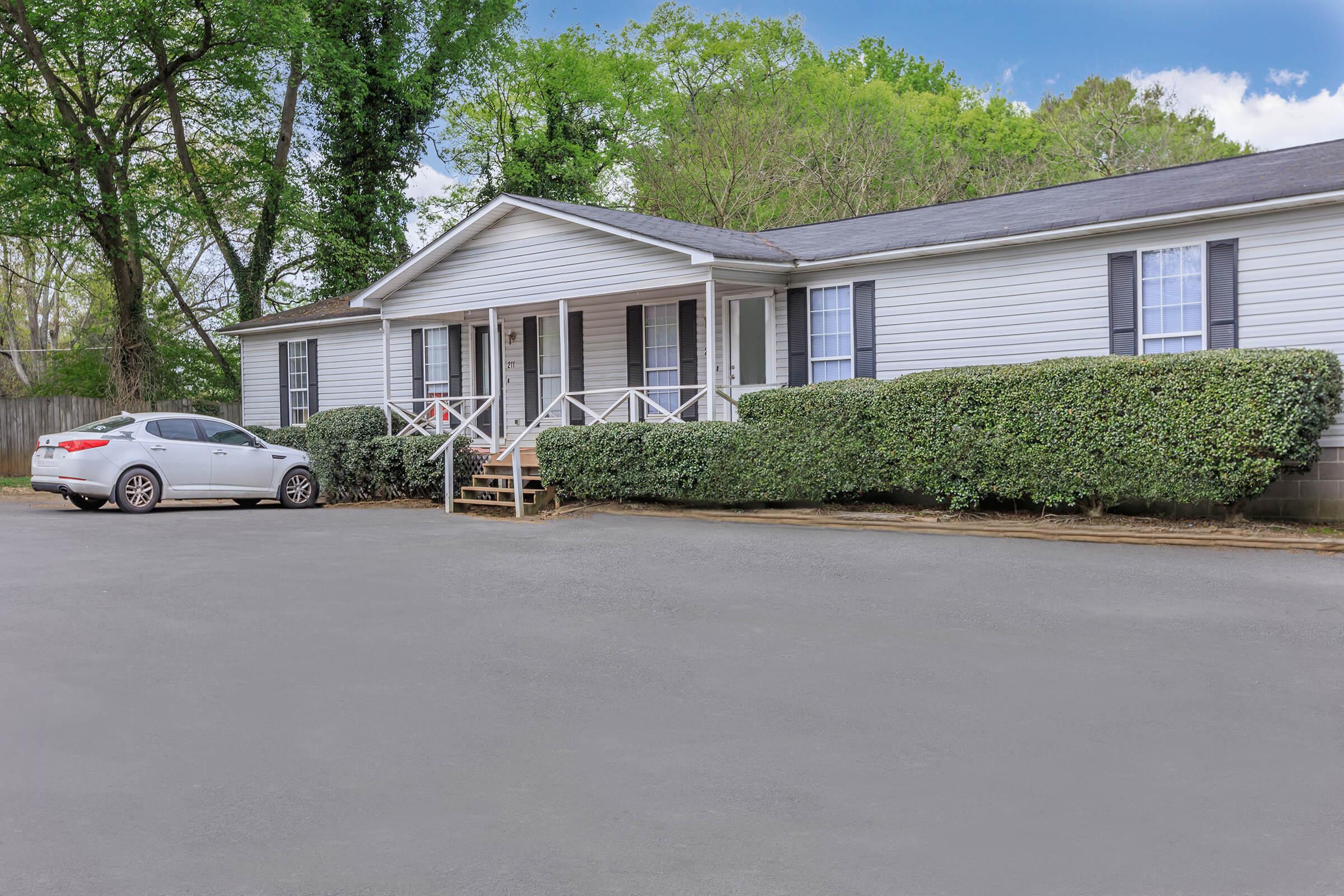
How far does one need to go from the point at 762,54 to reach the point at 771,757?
1784 inches

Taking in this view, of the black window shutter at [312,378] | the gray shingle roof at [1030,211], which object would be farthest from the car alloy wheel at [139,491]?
the black window shutter at [312,378]

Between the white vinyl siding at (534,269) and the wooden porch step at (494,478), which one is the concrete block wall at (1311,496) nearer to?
the white vinyl siding at (534,269)

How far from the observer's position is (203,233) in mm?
36625

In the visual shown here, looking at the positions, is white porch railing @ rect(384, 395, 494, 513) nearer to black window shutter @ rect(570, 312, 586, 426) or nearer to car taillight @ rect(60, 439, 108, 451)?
black window shutter @ rect(570, 312, 586, 426)

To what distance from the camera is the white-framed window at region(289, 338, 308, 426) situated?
26422mm

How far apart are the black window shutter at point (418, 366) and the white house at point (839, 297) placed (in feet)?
0.23

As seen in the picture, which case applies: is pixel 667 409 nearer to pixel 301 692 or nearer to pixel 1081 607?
pixel 1081 607

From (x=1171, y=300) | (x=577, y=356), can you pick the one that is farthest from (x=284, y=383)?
(x=1171, y=300)

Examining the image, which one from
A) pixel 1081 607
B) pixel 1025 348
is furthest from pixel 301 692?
pixel 1025 348

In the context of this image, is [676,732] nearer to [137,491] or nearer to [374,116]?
[137,491]

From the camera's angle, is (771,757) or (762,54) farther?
(762,54)

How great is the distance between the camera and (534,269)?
19.7m

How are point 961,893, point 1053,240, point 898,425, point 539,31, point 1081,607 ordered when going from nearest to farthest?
1. point 961,893
2. point 1081,607
3. point 898,425
4. point 1053,240
5. point 539,31

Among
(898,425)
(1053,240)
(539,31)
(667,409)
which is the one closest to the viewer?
(898,425)
